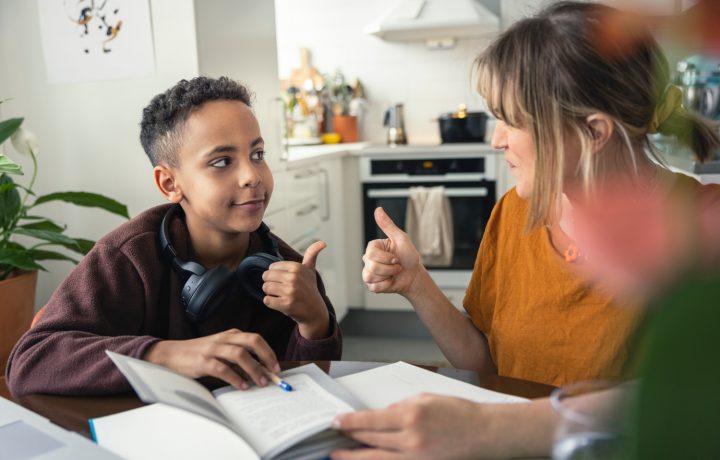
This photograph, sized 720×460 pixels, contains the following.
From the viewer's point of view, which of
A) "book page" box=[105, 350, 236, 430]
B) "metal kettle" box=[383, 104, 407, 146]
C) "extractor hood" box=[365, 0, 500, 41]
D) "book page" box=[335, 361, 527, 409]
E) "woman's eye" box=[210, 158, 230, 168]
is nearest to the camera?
"book page" box=[105, 350, 236, 430]

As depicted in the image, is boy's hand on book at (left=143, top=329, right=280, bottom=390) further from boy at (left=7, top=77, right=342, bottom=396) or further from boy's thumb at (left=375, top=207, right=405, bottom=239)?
boy's thumb at (left=375, top=207, right=405, bottom=239)

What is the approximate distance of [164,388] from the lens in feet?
2.28

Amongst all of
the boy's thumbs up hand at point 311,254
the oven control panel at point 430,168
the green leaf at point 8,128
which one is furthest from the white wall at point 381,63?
the boy's thumbs up hand at point 311,254

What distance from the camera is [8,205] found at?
1913mm

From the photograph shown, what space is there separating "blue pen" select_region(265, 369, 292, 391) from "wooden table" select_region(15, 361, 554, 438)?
0.33ft

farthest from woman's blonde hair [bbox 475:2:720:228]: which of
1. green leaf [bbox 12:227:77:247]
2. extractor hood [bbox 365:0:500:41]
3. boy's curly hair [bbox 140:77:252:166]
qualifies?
extractor hood [bbox 365:0:500:41]

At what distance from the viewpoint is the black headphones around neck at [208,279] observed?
109cm

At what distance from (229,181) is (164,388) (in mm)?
621

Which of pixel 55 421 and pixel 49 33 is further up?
pixel 49 33

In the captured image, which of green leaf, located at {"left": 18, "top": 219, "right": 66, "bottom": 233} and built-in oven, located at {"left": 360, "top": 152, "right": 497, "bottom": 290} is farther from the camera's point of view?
built-in oven, located at {"left": 360, "top": 152, "right": 497, "bottom": 290}

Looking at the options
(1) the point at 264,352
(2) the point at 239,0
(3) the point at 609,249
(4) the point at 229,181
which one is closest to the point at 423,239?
(2) the point at 239,0

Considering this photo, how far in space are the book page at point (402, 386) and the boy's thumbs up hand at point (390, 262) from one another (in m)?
0.18

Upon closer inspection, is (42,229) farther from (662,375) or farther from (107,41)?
(662,375)

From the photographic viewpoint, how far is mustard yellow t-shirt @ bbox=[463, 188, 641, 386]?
1.06 metres
